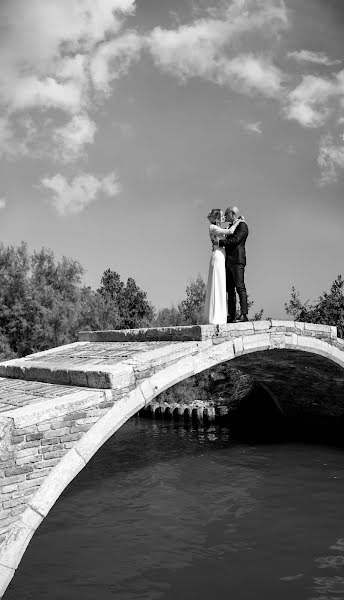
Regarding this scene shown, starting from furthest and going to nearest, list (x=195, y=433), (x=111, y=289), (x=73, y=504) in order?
(x=111, y=289) → (x=195, y=433) → (x=73, y=504)

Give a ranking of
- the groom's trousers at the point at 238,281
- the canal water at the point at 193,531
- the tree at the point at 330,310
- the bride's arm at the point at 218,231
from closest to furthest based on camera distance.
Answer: the canal water at the point at 193,531, the bride's arm at the point at 218,231, the groom's trousers at the point at 238,281, the tree at the point at 330,310

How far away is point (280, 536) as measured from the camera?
8.42 metres

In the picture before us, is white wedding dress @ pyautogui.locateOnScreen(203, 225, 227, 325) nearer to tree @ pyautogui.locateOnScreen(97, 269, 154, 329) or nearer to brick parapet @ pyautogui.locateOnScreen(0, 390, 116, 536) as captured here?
brick parapet @ pyautogui.locateOnScreen(0, 390, 116, 536)

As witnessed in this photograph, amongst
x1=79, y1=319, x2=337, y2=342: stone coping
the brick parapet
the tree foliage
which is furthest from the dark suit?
the tree foliage

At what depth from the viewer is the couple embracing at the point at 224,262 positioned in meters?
9.18

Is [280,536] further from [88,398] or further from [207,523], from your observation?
[88,398]

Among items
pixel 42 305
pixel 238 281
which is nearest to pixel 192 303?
pixel 42 305

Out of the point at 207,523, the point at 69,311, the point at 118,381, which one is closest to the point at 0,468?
the point at 118,381

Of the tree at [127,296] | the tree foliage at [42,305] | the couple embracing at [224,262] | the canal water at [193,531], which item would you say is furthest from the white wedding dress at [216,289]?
the tree at [127,296]

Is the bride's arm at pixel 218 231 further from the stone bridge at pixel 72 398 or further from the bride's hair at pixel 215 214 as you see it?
the stone bridge at pixel 72 398

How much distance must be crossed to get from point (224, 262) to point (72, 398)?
4.18 meters

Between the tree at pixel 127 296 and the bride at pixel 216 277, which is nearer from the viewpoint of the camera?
the bride at pixel 216 277

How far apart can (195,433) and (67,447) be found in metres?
10.0

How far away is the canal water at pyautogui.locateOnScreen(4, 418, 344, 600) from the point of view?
6.80 m
